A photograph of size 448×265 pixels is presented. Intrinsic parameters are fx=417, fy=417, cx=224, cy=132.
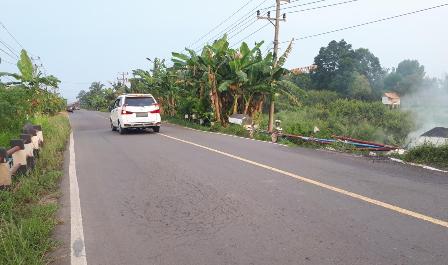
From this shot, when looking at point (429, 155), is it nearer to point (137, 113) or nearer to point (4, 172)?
point (4, 172)

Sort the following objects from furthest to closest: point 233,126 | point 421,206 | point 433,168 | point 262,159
A: 1. point 233,126
2. point 262,159
3. point 433,168
4. point 421,206

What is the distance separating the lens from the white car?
57.8ft

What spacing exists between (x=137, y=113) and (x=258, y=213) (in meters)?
13.2

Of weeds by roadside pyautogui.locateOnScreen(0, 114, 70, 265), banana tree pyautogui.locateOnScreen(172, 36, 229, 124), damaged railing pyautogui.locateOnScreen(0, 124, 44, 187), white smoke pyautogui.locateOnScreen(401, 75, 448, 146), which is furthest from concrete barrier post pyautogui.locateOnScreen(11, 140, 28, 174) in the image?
white smoke pyautogui.locateOnScreen(401, 75, 448, 146)

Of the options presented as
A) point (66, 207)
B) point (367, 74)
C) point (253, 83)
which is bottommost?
point (66, 207)

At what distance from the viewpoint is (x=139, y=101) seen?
1817 centimetres

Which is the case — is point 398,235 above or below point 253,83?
below

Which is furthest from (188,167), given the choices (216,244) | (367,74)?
(367,74)

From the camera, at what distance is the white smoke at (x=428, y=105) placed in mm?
60281

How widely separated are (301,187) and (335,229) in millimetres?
2157

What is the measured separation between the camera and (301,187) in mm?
6828

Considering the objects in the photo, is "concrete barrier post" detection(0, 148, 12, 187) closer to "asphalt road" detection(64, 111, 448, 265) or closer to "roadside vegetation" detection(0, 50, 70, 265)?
"roadside vegetation" detection(0, 50, 70, 265)

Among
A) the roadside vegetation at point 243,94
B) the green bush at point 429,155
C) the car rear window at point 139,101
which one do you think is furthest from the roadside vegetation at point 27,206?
the roadside vegetation at point 243,94

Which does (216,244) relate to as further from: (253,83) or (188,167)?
(253,83)
